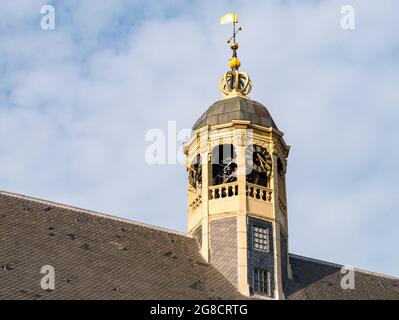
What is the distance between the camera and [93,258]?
187ft

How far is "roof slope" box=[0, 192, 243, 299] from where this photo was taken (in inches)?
2109

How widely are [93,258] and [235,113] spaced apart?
13.6m

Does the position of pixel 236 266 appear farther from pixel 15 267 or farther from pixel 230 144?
pixel 15 267

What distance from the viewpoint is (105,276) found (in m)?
55.6

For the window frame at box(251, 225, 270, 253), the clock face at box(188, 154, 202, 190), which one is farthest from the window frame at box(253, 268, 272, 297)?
the clock face at box(188, 154, 202, 190)

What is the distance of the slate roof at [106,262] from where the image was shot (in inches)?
2117

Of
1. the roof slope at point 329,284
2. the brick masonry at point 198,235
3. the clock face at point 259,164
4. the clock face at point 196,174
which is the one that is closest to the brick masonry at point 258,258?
the roof slope at point 329,284

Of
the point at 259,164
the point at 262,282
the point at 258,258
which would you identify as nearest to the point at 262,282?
the point at 262,282

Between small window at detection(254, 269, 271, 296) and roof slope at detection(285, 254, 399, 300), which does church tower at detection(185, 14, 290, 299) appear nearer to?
small window at detection(254, 269, 271, 296)

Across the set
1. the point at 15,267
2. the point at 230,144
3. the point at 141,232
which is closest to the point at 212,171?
the point at 230,144

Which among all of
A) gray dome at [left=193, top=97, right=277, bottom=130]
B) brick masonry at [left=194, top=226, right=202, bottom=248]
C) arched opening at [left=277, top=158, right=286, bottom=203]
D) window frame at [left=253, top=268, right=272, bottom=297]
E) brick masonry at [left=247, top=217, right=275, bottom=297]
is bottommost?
window frame at [left=253, top=268, right=272, bottom=297]

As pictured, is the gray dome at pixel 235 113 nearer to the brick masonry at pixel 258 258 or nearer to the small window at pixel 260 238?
the brick masonry at pixel 258 258

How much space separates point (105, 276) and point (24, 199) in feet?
24.4
